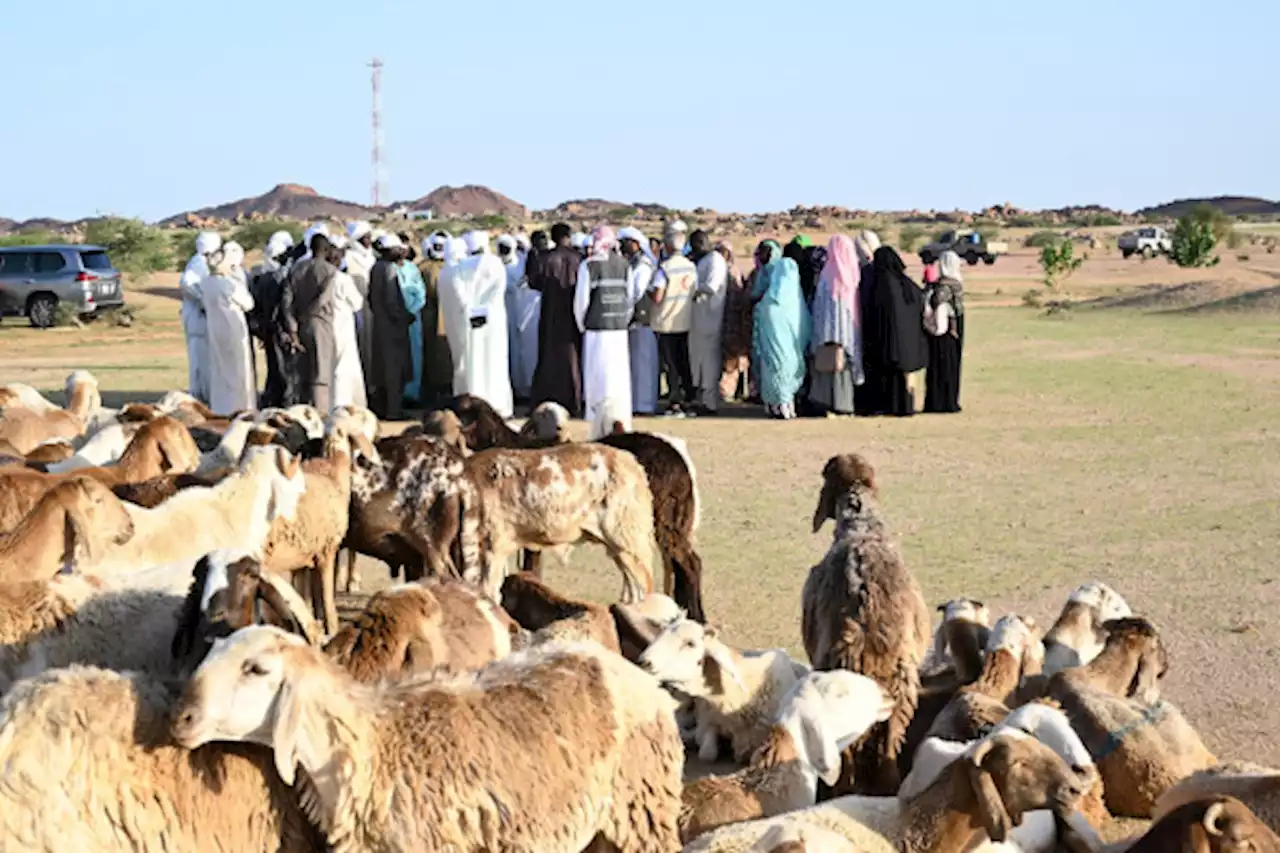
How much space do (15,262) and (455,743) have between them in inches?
1344

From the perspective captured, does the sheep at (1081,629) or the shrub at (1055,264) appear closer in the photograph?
the sheep at (1081,629)

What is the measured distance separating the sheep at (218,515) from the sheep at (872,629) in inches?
107

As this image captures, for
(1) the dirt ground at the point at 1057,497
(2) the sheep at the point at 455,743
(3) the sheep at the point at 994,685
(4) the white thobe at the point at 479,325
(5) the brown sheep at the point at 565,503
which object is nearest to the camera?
(2) the sheep at the point at 455,743

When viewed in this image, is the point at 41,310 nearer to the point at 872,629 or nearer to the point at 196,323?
the point at 196,323

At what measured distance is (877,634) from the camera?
705cm

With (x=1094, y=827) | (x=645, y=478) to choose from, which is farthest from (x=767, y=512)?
(x=1094, y=827)

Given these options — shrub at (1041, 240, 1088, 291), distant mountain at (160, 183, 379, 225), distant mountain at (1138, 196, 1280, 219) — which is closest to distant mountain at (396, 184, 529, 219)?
distant mountain at (160, 183, 379, 225)

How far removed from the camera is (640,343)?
20.3 m

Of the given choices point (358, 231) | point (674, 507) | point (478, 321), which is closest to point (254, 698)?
point (674, 507)

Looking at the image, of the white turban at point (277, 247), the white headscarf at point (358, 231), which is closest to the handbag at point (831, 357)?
the white headscarf at point (358, 231)

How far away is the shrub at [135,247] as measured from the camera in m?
48.3

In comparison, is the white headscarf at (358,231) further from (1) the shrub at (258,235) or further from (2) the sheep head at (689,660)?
(1) the shrub at (258,235)

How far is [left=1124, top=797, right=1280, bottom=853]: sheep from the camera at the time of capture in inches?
194

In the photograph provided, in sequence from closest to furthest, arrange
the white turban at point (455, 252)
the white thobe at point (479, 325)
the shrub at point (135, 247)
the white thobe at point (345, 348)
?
the white thobe at point (345, 348) → the white thobe at point (479, 325) → the white turban at point (455, 252) → the shrub at point (135, 247)
